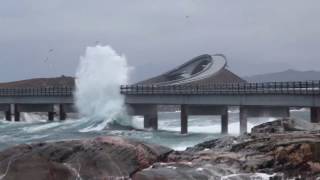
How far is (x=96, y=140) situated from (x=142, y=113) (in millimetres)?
66390

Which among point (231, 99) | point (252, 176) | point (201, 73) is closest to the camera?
point (252, 176)

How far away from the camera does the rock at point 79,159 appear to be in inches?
870

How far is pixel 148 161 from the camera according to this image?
23219mm

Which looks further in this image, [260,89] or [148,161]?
[260,89]

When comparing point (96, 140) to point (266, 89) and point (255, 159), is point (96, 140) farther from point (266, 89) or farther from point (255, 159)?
point (266, 89)

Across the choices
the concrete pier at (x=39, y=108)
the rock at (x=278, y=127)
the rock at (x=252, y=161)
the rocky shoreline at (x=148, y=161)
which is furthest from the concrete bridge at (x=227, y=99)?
the rocky shoreline at (x=148, y=161)

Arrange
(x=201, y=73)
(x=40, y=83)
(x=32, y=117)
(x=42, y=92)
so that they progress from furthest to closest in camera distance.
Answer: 1. (x=40, y=83)
2. (x=201, y=73)
3. (x=32, y=117)
4. (x=42, y=92)

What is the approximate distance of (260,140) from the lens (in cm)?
2589

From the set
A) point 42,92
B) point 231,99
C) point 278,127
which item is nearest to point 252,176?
point 278,127

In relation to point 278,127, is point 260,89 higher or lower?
higher

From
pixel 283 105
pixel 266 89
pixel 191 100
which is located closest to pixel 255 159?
pixel 283 105

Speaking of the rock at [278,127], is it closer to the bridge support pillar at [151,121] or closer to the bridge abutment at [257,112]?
the bridge abutment at [257,112]

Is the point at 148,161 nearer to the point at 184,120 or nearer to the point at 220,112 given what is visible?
the point at 184,120

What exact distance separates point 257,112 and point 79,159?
2154 inches
